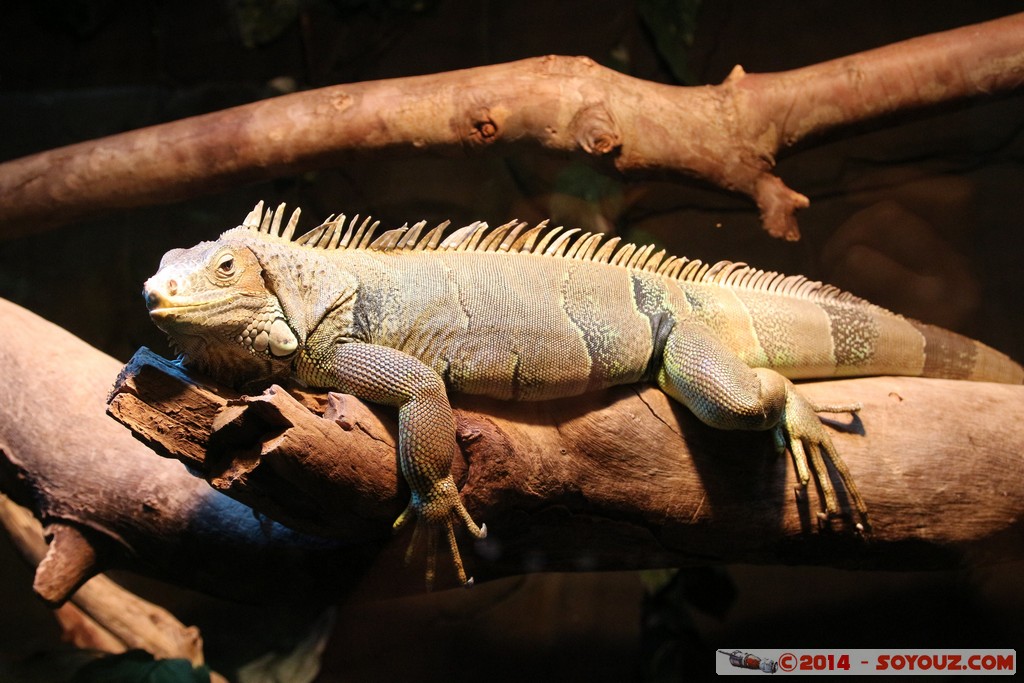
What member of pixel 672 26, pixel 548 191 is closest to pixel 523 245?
pixel 548 191

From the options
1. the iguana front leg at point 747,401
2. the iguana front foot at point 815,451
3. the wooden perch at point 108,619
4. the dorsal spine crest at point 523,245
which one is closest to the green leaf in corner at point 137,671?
the wooden perch at point 108,619

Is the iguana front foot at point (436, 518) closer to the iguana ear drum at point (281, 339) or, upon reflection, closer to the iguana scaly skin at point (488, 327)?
the iguana scaly skin at point (488, 327)

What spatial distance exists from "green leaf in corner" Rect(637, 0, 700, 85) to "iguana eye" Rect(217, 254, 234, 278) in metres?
3.13

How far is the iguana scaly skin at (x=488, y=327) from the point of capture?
8.07ft

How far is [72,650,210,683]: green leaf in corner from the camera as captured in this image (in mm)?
3543

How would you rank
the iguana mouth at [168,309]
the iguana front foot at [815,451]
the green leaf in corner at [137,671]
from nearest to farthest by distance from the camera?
1. the iguana mouth at [168,309]
2. the iguana front foot at [815,451]
3. the green leaf in corner at [137,671]

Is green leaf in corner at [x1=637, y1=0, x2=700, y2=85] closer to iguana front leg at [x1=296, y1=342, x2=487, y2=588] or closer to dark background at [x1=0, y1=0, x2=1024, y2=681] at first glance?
dark background at [x1=0, y1=0, x2=1024, y2=681]

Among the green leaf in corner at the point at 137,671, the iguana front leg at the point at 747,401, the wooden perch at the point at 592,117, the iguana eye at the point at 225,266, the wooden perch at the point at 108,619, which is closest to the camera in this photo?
the iguana eye at the point at 225,266

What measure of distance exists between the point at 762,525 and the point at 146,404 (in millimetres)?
2473

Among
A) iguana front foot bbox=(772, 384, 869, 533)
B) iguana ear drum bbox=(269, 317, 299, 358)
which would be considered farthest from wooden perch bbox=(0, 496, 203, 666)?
iguana front foot bbox=(772, 384, 869, 533)

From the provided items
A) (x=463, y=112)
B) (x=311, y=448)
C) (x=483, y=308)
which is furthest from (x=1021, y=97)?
(x=311, y=448)

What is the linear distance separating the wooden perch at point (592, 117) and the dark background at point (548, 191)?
58 centimetres

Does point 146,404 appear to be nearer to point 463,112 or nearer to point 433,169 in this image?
point 463,112

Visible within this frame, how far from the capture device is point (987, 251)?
15.7 ft
